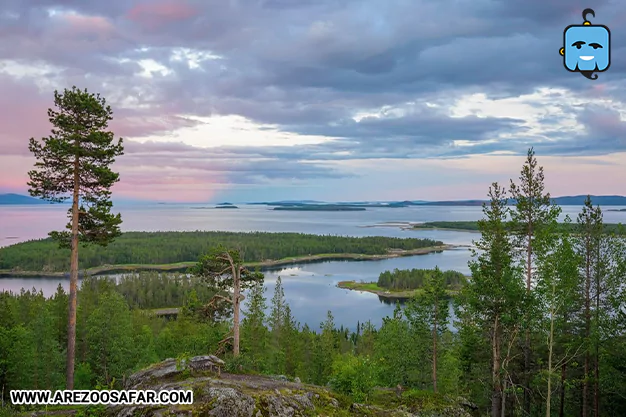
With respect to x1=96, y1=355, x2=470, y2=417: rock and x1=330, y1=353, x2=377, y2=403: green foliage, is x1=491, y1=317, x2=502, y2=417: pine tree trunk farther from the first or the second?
x1=330, y1=353, x2=377, y2=403: green foliage

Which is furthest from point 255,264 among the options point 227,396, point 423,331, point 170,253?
point 227,396

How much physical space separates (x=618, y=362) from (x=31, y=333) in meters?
37.1

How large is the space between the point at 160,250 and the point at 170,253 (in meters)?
6.24

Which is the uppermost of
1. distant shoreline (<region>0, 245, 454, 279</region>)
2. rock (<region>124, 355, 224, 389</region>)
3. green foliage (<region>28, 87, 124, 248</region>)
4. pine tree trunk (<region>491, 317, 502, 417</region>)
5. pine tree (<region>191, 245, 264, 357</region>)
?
green foliage (<region>28, 87, 124, 248</region>)

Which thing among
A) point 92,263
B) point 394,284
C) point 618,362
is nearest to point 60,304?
point 618,362

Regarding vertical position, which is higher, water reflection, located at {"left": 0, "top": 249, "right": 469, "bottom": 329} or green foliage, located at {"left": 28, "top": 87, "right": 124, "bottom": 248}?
green foliage, located at {"left": 28, "top": 87, "right": 124, "bottom": 248}

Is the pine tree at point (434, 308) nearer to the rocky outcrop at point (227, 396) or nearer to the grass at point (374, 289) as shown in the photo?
the rocky outcrop at point (227, 396)

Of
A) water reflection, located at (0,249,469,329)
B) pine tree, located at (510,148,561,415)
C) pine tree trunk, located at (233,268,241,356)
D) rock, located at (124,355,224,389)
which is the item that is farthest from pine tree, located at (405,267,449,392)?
water reflection, located at (0,249,469,329)

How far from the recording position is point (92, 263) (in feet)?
487

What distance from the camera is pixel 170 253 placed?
534 feet

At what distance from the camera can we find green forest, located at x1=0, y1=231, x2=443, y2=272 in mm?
139000

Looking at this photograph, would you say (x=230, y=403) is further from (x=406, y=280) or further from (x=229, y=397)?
(x=406, y=280)

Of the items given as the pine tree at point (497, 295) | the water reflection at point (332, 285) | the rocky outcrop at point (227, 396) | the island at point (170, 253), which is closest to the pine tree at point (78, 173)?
the rocky outcrop at point (227, 396)

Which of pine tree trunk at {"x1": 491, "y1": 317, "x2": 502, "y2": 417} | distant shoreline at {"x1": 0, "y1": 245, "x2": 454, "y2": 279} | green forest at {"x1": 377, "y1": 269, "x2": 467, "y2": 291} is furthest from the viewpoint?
distant shoreline at {"x1": 0, "y1": 245, "x2": 454, "y2": 279}
